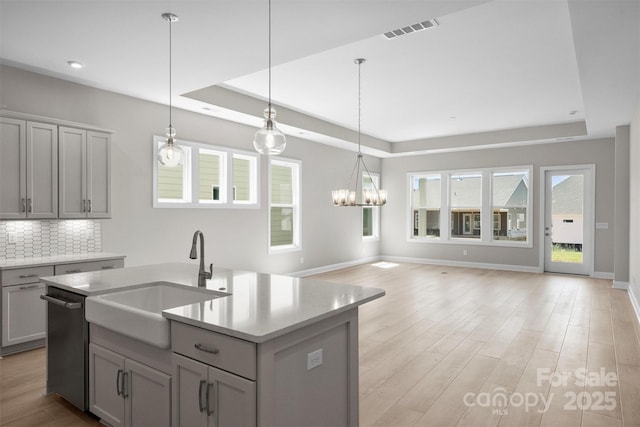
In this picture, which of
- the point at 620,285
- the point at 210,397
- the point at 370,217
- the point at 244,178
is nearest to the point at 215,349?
the point at 210,397

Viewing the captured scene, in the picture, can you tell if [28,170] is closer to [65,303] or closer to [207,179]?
[65,303]

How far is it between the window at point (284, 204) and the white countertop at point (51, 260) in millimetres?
3187

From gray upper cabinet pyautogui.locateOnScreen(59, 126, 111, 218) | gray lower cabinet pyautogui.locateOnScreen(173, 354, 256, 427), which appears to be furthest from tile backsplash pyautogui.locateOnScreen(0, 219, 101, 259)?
gray lower cabinet pyautogui.locateOnScreen(173, 354, 256, 427)

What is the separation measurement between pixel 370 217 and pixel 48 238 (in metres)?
7.37

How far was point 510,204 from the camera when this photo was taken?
28.5 ft

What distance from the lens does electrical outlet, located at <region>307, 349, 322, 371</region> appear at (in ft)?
5.98

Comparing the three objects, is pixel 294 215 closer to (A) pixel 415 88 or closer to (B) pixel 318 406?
Answer: (A) pixel 415 88

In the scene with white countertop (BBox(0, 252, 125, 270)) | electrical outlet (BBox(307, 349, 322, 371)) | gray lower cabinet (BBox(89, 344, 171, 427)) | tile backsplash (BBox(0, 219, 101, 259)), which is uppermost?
tile backsplash (BBox(0, 219, 101, 259))

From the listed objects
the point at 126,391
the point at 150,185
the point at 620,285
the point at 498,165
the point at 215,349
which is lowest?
the point at 620,285

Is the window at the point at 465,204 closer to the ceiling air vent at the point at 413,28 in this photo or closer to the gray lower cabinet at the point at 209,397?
the ceiling air vent at the point at 413,28

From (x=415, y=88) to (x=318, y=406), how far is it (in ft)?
15.1

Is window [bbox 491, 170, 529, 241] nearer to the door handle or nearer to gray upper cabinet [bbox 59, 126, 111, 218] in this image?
gray upper cabinet [bbox 59, 126, 111, 218]

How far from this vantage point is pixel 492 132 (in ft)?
27.2

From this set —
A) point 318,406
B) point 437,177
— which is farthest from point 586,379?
point 437,177
